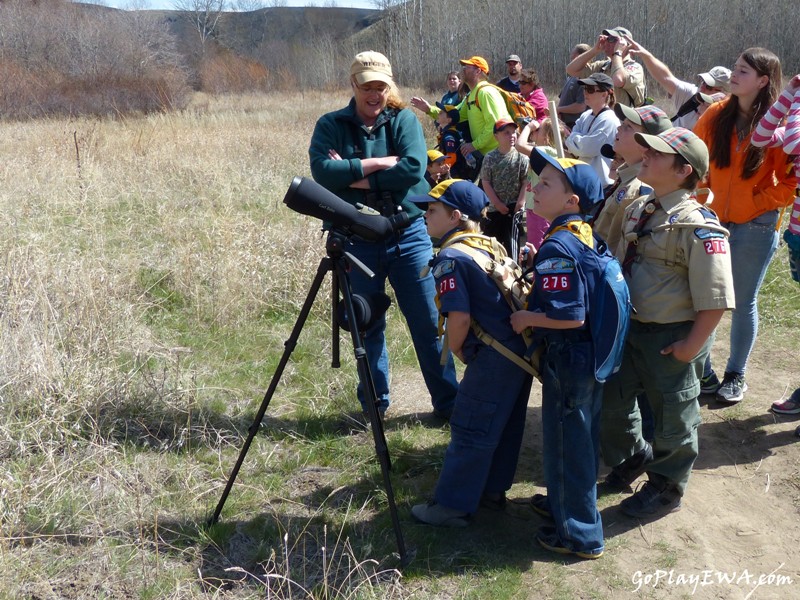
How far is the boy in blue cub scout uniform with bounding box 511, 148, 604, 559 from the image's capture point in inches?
108

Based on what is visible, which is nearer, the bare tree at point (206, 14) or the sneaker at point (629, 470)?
the sneaker at point (629, 470)

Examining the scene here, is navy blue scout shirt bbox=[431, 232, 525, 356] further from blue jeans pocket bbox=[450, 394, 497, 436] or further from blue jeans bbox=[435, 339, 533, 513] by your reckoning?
blue jeans pocket bbox=[450, 394, 497, 436]

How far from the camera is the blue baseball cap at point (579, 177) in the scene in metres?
2.82

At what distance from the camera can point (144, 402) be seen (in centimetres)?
414

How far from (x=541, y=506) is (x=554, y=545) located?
26 cm

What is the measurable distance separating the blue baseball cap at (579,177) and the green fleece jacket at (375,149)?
1.03 metres

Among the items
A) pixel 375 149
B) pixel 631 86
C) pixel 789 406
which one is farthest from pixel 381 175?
pixel 631 86

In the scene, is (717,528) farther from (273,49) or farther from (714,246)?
(273,49)

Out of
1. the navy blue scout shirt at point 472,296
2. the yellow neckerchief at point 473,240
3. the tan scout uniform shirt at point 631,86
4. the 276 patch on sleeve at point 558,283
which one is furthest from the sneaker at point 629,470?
the tan scout uniform shirt at point 631,86

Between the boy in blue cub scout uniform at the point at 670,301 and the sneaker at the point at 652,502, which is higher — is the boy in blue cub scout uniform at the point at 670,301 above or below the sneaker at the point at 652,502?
above

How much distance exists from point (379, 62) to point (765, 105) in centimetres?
209

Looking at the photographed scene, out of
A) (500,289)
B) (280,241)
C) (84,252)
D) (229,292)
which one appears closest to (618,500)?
(500,289)

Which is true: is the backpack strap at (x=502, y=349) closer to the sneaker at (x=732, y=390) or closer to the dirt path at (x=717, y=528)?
the dirt path at (x=717, y=528)

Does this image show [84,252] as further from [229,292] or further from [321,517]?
[321,517]
